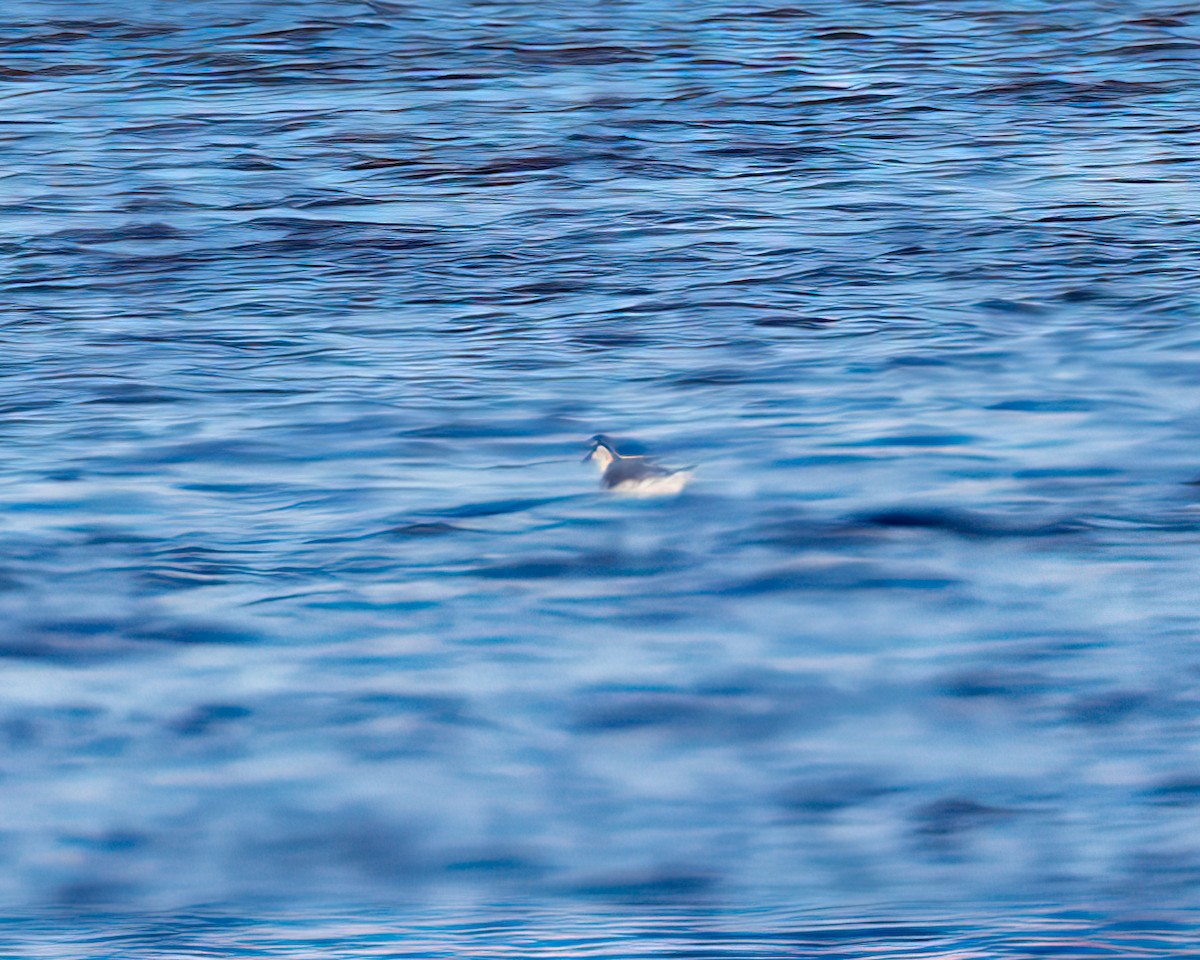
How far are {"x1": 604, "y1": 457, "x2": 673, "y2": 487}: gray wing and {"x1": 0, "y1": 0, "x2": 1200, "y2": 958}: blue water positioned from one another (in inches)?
2.8

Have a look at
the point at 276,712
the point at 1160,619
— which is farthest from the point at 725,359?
the point at 276,712

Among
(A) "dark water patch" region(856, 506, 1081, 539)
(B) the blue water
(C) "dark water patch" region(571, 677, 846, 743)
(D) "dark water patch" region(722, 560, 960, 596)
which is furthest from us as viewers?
(A) "dark water patch" region(856, 506, 1081, 539)

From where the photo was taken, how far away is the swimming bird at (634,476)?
4.44 m

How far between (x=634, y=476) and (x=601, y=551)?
30cm

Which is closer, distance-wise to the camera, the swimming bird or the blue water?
the blue water

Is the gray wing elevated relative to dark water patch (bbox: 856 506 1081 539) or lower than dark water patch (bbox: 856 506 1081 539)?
elevated

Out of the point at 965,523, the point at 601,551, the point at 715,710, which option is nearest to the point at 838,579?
the point at 965,523

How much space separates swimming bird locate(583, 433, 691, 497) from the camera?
4.44 meters

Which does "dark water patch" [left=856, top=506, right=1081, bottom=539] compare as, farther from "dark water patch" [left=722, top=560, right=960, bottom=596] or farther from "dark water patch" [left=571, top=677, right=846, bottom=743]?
"dark water patch" [left=571, top=677, right=846, bottom=743]

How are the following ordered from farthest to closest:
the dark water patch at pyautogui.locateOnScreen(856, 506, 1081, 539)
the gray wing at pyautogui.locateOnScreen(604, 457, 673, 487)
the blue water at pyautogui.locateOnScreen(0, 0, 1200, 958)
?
1. the gray wing at pyautogui.locateOnScreen(604, 457, 673, 487)
2. the dark water patch at pyautogui.locateOnScreen(856, 506, 1081, 539)
3. the blue water at pyautogui.locateOnScreen(0, 0, 1200, 958)

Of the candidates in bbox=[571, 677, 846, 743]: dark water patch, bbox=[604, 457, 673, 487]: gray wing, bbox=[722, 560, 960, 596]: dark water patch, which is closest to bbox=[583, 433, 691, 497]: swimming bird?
bbox=[604, 457, 673, 487]: gray wing

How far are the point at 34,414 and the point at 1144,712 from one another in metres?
3.16

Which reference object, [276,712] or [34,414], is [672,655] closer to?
[276,712]

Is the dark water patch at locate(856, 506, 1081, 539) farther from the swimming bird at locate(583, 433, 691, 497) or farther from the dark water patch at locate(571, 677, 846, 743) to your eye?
the dark water patch at locate(571, 677, 846, 743)
